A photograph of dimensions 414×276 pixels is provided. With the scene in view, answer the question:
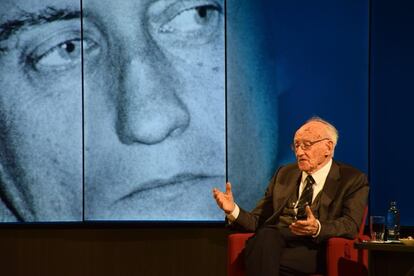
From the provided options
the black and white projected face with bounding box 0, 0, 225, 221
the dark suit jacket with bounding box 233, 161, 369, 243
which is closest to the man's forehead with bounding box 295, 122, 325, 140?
the dark suit jacket with bounding box 233, 161, 369, 243

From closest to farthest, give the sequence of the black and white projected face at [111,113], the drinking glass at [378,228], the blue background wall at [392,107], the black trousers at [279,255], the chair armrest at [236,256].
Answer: the drinking glass at [378,228] < the black trousers at [279,255] < the chair armrest at [236,256] < the blue background wall at [392,107] < the black and white projected face at [111,113]

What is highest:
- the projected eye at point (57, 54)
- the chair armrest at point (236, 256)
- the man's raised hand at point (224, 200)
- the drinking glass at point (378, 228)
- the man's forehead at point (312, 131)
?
the projected eye at point (57, 54)

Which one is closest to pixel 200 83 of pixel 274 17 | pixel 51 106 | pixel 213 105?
pixel 213 105

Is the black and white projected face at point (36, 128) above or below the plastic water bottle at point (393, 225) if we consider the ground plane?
above

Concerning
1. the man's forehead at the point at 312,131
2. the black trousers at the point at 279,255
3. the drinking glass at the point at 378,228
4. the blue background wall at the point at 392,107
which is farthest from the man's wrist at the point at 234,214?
the blue background wall at the point at 392,107

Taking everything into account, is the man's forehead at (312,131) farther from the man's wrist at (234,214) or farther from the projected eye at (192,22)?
the projected eye at (192,22)

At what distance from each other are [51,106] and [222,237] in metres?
1.80

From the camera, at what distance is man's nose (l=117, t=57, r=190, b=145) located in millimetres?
6098

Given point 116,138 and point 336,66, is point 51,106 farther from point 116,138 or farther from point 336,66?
point 336,66

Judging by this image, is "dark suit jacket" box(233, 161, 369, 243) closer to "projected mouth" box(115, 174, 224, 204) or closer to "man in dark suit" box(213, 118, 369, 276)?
"man in dark suit" box(213, 118, 369, 276)

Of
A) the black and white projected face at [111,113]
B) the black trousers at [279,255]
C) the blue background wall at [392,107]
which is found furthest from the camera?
the black and white projected face at [111,113]

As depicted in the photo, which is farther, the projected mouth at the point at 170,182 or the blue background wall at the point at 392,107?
the projected mouth at the point at 170,182

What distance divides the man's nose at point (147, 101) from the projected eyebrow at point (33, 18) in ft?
2.14

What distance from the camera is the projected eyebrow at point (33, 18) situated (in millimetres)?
6105
